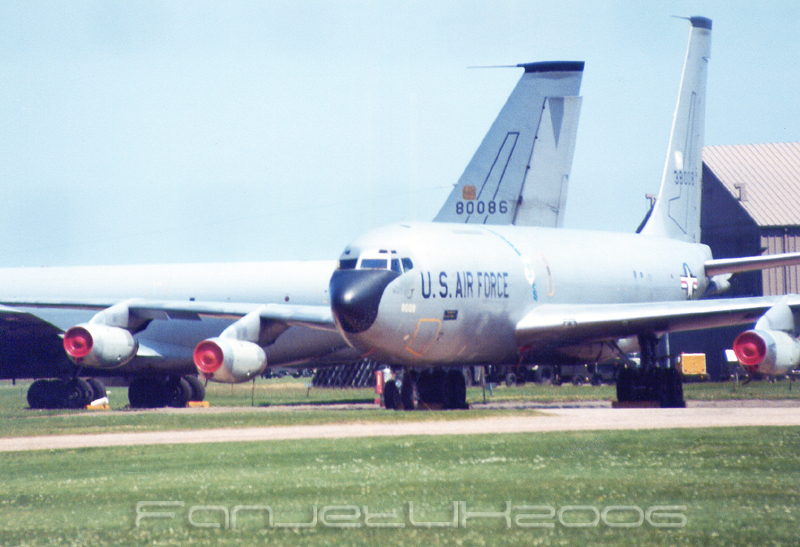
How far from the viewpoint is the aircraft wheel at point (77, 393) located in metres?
35.4

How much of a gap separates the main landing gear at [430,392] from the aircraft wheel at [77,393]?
38.3 feet

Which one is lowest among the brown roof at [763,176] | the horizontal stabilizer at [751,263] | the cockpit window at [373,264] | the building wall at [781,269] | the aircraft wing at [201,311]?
the aircraft wing at [201,311]

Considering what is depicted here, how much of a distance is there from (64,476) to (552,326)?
15915 millimetres

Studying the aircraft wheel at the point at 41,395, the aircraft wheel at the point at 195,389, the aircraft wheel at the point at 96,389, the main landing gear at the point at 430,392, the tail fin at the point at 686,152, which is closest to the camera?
the main landing gear at the point at 430,392

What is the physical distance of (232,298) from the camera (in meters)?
38.0

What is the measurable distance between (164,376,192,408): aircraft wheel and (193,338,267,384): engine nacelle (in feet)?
31.3

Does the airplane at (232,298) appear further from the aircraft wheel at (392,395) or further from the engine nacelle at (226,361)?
the aircraft wheel at (392,395)

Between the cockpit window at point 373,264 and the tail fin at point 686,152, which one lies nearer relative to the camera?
the cockpit window at point 373,264

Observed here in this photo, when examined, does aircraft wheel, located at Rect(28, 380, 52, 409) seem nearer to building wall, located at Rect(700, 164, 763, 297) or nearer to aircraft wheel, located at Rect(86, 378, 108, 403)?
aircraft wheel, located at Rect(86, 378, 108, 403)

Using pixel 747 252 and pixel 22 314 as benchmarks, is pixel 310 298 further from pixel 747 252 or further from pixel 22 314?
pixel 747 252

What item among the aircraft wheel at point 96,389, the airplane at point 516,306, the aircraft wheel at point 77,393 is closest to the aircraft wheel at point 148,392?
A: the aircraft wheel at point 96,389

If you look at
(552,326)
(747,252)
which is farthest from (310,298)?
(747,252)

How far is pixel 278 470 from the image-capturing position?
14531 mm

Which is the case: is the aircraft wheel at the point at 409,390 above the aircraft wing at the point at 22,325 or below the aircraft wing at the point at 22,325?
below
